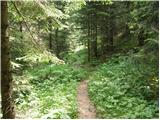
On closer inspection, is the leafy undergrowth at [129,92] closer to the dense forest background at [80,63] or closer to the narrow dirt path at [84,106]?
the dense forest background at [80,63]

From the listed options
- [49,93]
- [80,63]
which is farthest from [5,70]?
[80,63]

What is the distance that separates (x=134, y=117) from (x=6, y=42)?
8638 mm

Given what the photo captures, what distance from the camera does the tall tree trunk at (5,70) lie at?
6414 millimetres

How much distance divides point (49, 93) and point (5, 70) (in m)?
12.2

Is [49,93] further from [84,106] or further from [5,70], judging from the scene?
[5,70]

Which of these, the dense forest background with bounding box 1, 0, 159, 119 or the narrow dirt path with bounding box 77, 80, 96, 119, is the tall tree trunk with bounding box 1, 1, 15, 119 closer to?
the dense forest background with bounding box 1, 0, 159, 119

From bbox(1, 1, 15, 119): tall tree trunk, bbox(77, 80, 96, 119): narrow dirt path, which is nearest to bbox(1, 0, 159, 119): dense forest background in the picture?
bbox(1, 1, 15, 119): tall tree trunk

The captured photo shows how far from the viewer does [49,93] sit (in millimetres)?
18562

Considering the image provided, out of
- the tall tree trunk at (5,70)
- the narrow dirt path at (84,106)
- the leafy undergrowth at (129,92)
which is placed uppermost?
the tall tree trunk at (5,70)

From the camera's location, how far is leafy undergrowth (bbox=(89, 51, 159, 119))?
14.3 metres

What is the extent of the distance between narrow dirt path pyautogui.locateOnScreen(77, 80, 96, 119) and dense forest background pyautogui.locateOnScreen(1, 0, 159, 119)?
0.93 feet

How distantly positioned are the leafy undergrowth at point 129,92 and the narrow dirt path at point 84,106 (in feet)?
1.02

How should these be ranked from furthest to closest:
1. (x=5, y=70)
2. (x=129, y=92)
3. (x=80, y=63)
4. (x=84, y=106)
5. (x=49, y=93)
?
(x=80, y=63) → (x=49, y=93) → (x=129, y=92) → (x=84, y=106) → (x=5, y=70)

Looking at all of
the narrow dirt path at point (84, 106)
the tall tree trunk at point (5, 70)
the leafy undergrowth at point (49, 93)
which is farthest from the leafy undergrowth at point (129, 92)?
the tall tree trunk at point (5, 70)
